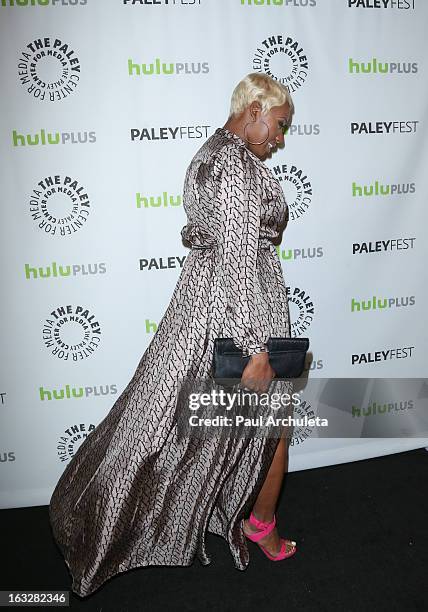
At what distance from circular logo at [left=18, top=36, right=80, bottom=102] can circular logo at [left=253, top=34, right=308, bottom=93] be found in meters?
0.76

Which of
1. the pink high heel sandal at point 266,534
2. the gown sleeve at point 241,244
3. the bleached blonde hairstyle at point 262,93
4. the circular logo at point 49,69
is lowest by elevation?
the pink high heel sandal at point 266,534

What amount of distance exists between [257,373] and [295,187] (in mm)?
Result: 1106

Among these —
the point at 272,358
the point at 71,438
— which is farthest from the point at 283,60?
the point at 71,438

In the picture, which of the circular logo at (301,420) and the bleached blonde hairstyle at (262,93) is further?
the circular logo at (301,420)

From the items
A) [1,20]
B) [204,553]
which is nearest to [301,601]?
[204,553]

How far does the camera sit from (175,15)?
2219mm

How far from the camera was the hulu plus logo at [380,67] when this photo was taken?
2455mm

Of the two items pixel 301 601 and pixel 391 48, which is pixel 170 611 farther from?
pixel 391 48

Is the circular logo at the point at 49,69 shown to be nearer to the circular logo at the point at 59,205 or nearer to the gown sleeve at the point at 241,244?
the circular logo at the point at 59,205

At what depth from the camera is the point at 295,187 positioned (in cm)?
251

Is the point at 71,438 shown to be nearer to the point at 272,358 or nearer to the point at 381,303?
the point at 272,358

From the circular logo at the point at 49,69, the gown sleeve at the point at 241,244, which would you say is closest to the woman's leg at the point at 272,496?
the gown sleeve at the point at 241,244

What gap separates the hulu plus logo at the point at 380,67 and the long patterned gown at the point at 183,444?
0.99 m

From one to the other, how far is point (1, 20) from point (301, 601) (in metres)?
2.42
